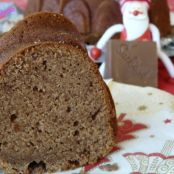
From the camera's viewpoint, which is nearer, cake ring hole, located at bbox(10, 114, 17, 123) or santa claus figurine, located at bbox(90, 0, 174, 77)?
cake ring hole, located at bbox(10, 114, 17, 123)

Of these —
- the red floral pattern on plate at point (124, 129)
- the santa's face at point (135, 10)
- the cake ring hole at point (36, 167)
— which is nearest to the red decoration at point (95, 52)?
the santa's face at point (135, 10)

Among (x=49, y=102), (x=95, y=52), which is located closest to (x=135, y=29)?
(x=95, y=52)

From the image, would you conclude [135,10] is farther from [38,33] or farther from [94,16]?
[38,33]

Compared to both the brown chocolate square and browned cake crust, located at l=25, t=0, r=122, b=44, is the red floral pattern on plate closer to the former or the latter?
the brown chocolate square

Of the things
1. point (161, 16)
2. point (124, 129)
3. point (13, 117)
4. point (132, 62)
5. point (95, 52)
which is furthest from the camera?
point (161, 16)

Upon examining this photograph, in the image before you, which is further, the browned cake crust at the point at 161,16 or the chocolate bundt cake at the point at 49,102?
the browned cake crust at the point at 161,16

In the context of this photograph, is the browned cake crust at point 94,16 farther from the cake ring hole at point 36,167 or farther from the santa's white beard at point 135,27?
the cake ring hole at point 36,167

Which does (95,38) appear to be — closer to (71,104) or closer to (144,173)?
(71,104)

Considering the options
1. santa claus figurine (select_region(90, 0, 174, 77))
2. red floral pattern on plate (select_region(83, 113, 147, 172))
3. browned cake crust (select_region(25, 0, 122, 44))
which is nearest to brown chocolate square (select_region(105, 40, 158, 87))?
santa claus figurine (select_region(90, 0, 174, 77))
